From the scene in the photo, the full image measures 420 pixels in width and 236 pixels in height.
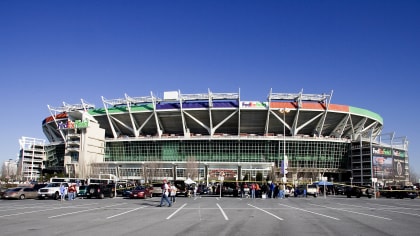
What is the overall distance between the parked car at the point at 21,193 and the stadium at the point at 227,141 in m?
50.8

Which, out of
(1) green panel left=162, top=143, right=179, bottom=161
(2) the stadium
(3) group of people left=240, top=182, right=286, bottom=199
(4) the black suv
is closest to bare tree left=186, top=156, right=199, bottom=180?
(2) the stadium

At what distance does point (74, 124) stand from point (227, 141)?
38384 mm

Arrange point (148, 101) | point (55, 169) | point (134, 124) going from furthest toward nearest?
point (55, 169), point (134, 124), point (148, 101)

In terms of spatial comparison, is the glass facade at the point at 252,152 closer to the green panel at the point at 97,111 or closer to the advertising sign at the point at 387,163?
the advertising sign at the point at 387,163

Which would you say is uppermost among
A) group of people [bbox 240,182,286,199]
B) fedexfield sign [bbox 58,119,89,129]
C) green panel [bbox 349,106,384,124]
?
green panel [bbox 349,106,384,124]

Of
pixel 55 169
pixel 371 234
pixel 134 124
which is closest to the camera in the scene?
pixel 371 234

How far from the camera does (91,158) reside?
9769 centimetres

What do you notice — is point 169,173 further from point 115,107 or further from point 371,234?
point 371,234

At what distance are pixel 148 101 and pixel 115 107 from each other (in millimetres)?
10882

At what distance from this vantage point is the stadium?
9069 centimetres

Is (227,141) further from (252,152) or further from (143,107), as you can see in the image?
(143,107)

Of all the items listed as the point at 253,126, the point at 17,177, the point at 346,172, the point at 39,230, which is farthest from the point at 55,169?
the point at 39,230

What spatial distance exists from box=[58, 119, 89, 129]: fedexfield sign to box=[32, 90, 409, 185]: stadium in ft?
0.81

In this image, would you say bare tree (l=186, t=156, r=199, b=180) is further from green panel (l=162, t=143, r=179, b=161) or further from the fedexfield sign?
the fedexfield sign
